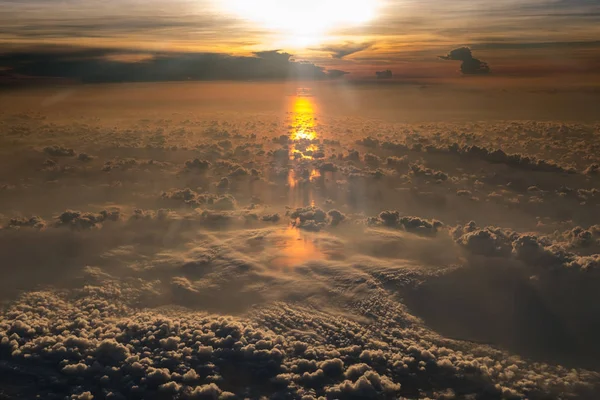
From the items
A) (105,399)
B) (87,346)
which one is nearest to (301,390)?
(105,399)

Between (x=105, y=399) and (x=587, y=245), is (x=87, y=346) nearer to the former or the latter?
(x=105, y=399)

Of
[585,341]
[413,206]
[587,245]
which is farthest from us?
[413,206]

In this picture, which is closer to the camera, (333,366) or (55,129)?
(333,366)

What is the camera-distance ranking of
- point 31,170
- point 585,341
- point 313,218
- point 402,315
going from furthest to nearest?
point 31,170, point 313,218, point 402,315, point 585,341

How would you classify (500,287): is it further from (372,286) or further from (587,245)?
(587,245)

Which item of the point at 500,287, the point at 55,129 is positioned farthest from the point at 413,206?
the point at 55,129

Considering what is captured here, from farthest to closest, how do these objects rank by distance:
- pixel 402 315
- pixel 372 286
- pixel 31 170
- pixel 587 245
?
pixel 31 170
pixel 587 245
pixel 372 286
pixel 402 315
